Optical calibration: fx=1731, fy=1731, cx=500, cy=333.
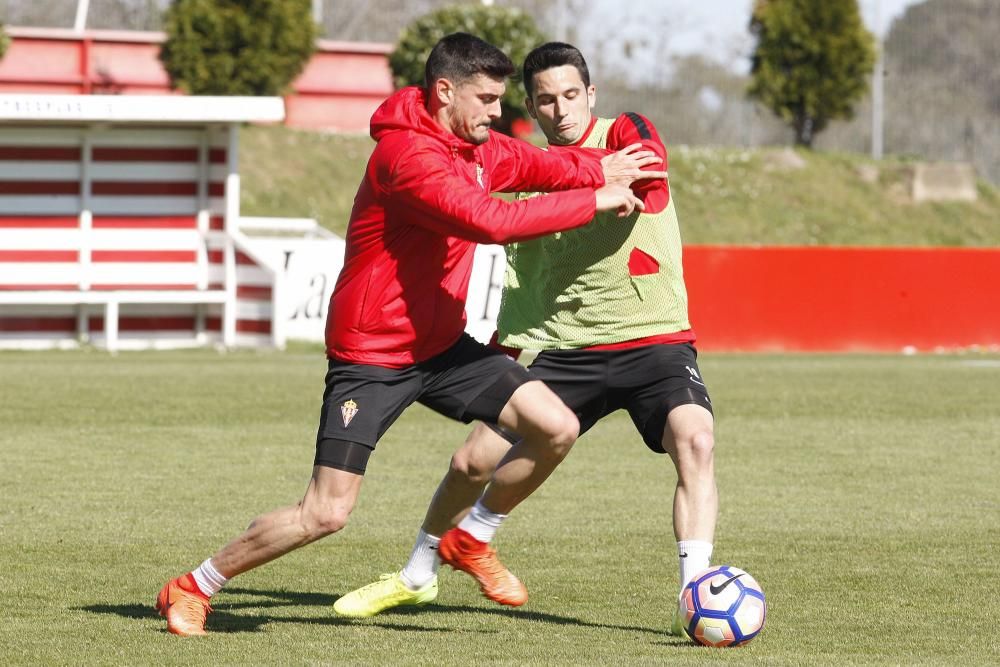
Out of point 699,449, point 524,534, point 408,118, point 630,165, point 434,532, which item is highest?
point 408,118

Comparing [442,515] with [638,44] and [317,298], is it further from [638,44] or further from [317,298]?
[638,44]

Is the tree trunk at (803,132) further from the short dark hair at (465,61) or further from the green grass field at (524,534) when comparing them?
the short dark hair at (465,61)

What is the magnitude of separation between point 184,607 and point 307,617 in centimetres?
54

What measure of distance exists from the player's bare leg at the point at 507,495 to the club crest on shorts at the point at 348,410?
54 cm

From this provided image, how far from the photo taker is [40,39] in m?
35.4

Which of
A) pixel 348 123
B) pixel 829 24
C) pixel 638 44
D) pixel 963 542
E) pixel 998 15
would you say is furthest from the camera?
pixel 998 15

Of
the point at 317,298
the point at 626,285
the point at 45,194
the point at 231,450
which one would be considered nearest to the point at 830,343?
the point at 317,298

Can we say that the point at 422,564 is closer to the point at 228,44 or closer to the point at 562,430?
the point at 562,430

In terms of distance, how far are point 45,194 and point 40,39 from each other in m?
14.3

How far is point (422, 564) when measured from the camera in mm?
6387

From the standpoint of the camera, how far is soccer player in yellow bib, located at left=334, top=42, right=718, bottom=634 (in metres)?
6.35

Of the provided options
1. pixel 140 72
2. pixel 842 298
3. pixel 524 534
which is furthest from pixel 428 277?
pixel 140 72

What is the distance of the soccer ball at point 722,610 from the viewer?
5660mm

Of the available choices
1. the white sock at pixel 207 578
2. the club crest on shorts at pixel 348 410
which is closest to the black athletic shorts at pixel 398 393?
the club crest on shorts at pixel 348 410
